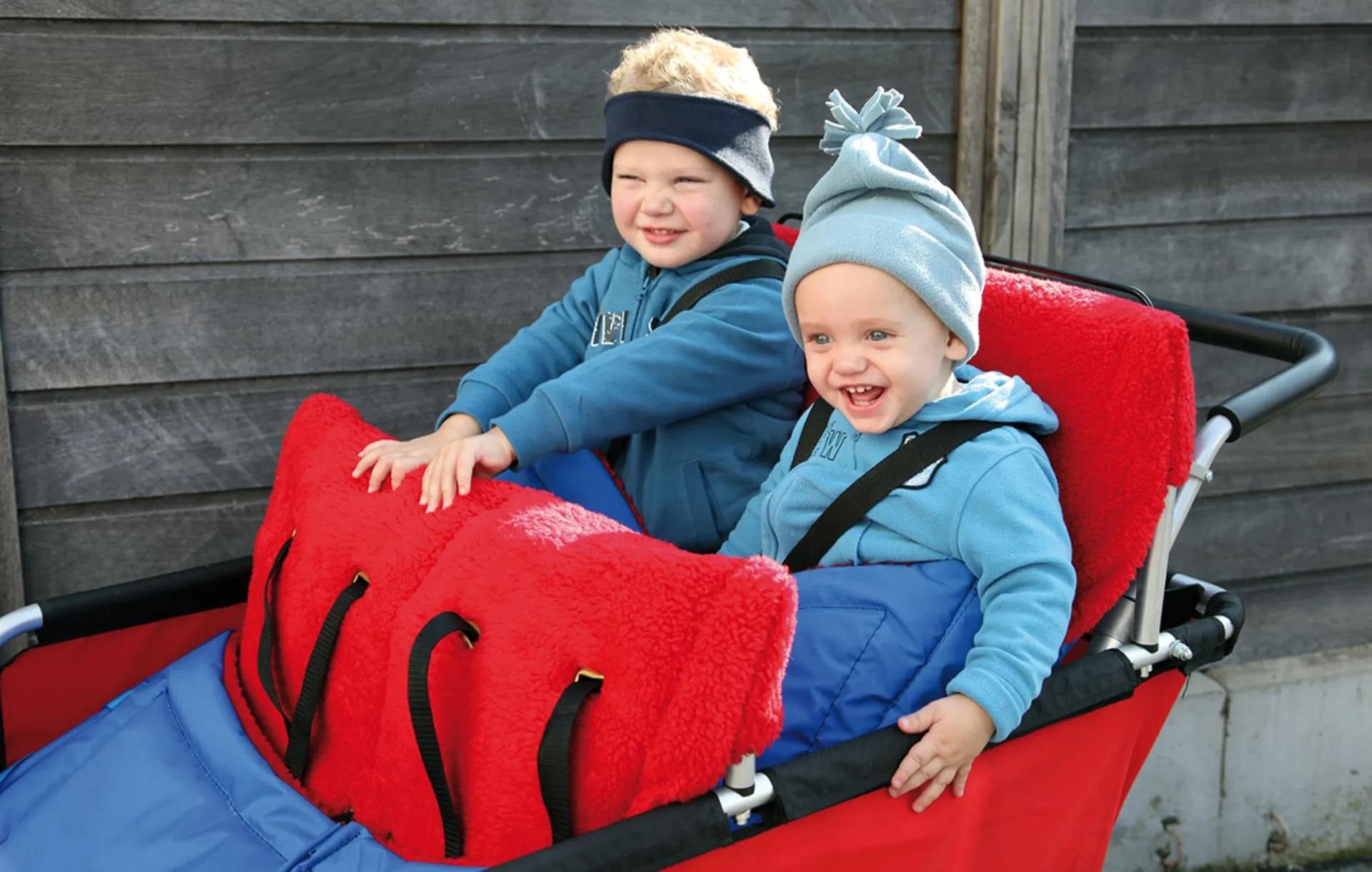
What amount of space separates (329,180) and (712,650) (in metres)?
1.34

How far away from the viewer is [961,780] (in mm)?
1198

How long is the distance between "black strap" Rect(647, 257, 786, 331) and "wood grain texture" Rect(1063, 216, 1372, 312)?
3.43 ft

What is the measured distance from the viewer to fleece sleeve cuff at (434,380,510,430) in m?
1.66

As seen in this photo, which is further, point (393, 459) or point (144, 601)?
point (144, 601)

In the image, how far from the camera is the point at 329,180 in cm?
206

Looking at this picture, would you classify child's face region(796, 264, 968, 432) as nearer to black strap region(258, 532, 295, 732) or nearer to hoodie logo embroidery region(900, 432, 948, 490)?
hoodie logo embroidery region(900, 432, 948, 490)

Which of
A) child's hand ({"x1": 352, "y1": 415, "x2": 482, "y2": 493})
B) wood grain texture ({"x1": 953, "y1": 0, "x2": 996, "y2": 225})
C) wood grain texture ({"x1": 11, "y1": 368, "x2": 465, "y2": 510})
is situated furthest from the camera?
wood grain texture ({"x1": 953, "y1": 0, "x2": 996, "y2": 225})

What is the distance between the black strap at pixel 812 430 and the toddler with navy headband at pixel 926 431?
8 centimetres

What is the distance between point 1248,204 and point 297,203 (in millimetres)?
1854

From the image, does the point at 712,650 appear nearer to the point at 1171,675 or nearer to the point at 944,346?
the point at 944,346

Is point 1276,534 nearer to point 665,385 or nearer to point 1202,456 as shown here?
point 1202,456

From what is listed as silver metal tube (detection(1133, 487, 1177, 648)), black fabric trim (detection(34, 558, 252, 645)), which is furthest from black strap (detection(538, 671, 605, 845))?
black fabric trim (detection(34, 558, 252, 645))

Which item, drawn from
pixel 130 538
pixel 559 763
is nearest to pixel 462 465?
pixel 559 763

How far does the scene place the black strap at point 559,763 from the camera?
1.06 metres
